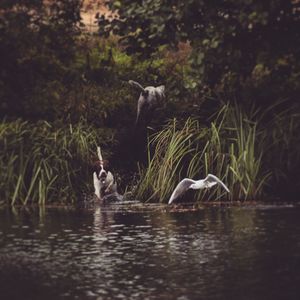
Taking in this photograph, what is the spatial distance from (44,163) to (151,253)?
6513 millimetres

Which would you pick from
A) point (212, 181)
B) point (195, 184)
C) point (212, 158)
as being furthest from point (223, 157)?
point (195, 184)

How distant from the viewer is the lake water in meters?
10.9

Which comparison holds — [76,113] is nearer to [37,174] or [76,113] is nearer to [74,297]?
[37,174]

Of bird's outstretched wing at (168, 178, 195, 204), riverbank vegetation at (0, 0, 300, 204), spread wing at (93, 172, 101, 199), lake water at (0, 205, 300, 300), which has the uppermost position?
riverbank vegetation at (0, 0, 300, 204)

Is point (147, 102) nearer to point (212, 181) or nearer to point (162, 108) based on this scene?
point (162, 108)

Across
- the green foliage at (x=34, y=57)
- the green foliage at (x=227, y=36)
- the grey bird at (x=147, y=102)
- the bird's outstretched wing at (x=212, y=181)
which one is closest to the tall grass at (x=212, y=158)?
the bird's outstretched wing at (x=212, y=181)

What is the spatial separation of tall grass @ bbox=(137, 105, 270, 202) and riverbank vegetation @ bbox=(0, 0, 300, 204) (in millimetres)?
22

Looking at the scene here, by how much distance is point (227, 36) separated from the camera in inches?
822

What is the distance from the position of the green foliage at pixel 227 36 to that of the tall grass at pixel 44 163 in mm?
1966

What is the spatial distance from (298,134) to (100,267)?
8.39 meters

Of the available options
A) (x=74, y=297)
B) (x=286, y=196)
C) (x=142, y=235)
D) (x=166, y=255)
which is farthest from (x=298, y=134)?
(x=74, y=297)

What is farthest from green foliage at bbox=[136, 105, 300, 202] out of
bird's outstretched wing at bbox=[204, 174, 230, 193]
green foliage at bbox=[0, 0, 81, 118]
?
green foliage at bbox=[0, 0, 81, 118]

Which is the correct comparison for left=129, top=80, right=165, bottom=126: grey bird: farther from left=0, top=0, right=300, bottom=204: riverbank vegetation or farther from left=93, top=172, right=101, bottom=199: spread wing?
left=93, top=172, right=101, bottom=199: spread wing

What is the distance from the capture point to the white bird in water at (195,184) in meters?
18.5
